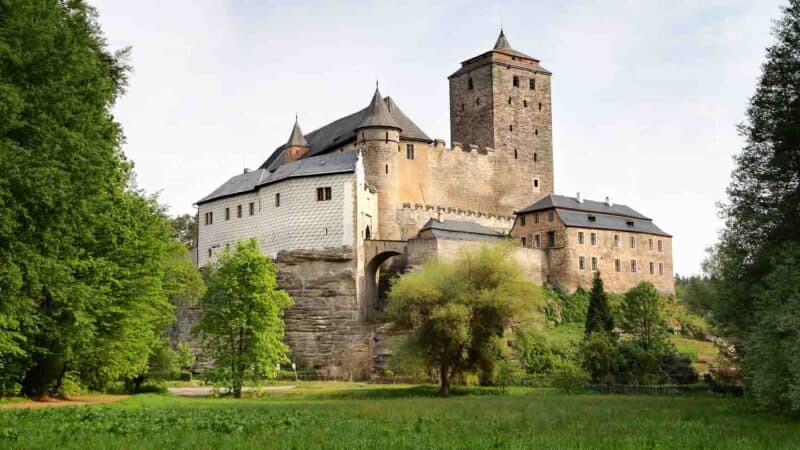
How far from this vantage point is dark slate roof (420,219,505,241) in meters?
60.4

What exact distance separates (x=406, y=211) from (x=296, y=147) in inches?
486

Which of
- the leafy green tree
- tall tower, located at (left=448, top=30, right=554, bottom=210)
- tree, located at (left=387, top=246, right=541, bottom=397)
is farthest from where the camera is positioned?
tall tower, located at (left=448, top=30, right=554, bottom=210)

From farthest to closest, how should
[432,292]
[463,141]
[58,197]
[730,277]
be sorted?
[463,141] → [432,292] → [730,277] → [58,197]

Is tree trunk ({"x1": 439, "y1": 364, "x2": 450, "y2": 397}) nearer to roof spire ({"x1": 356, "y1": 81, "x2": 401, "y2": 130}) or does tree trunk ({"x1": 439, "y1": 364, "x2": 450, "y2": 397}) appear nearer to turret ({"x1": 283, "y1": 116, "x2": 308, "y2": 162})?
roof spire ({"x1": 356, "y1": 81, "x2": 401, "y2": 130})

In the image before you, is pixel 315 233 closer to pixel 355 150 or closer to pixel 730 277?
pixel 355 150

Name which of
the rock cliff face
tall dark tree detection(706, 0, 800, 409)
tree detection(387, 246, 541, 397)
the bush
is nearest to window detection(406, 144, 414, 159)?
the rock cliff face

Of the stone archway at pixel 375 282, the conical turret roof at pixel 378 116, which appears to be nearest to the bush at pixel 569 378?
the stone archway at pixel 375 282

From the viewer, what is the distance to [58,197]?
2123 cm

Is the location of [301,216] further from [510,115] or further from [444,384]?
[510,115]

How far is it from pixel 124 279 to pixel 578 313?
1495 inches

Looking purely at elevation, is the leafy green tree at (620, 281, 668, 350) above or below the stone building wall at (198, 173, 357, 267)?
below

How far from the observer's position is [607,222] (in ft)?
227

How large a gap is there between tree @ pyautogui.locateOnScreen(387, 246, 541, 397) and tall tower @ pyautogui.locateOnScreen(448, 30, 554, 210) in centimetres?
3178

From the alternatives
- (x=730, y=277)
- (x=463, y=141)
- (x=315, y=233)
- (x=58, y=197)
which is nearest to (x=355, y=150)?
(x=315, y=233)
